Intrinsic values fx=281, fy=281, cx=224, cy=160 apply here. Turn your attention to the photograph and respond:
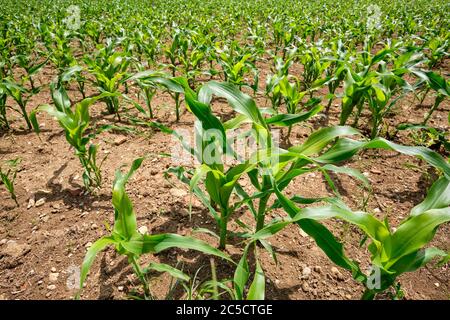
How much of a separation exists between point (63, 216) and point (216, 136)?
4.44ft

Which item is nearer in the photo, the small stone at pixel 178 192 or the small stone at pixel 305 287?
the small stone at pixel 305 287

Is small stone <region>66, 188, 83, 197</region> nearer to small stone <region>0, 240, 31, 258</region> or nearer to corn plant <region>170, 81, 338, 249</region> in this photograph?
small stone <region>0, 240, 31, 258</region>

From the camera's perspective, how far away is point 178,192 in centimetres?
225

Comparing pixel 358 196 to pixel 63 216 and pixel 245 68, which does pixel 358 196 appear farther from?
pixel 63 216

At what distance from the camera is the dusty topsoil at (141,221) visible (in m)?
1.60

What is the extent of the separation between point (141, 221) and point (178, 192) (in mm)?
372

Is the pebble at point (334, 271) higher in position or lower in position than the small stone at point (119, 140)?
higher

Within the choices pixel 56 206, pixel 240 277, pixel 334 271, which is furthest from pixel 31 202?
pixel 334 271

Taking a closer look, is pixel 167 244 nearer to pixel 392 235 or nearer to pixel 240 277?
pixel 240 277

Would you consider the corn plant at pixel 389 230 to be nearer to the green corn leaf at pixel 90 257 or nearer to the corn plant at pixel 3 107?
the green corn leaf at pixel 90 257

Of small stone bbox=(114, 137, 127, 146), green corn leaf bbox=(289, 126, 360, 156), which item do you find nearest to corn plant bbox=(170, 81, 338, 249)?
green corn leaf bbox=(289, 126, 360, 156)

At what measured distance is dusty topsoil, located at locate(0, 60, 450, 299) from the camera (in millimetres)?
1599


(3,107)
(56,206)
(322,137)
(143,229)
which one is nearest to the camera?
(322,137)

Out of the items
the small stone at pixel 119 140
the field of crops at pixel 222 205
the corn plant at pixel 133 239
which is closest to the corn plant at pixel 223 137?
the field of crops at pixel 222 205
